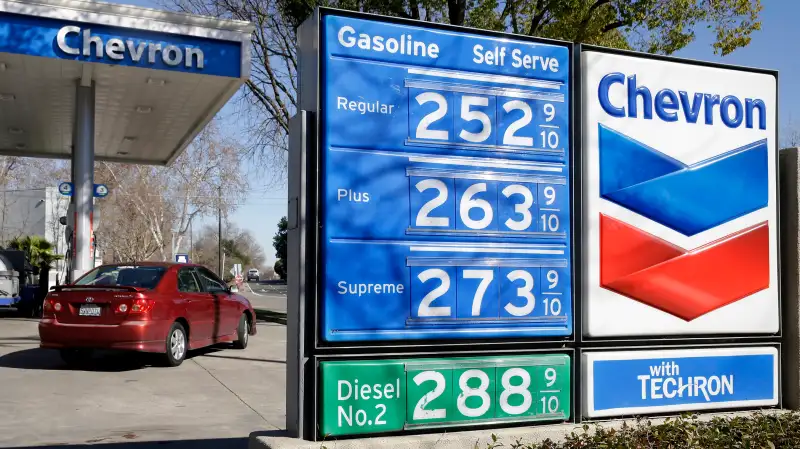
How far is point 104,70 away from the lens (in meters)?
17.1

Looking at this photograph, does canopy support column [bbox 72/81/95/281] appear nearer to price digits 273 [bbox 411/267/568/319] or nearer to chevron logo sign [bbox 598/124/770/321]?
price digits 273 [bbox 411/267/568/319]

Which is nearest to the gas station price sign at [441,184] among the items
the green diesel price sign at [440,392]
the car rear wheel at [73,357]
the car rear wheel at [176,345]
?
the green diesel price sign at [440,392]

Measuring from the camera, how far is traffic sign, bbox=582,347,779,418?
5.93m

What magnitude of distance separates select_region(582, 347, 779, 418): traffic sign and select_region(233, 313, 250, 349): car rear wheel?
10243 mm

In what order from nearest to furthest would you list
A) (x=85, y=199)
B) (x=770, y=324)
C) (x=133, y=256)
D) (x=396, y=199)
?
(x=396, y=199), (x=770, y=324), (x=85, y=199), (x=133, y=256)

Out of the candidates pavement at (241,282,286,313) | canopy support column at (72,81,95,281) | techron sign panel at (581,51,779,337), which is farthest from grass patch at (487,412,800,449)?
pavement at (241,282,286,313)

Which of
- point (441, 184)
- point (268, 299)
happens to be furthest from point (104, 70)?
point (268, 299)

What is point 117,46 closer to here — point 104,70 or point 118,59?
point 118,59

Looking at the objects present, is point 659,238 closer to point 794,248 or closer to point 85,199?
point 794,248

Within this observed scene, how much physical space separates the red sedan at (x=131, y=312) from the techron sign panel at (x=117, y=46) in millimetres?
4680

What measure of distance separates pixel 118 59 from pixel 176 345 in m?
6.30

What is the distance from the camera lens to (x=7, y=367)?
1217 cm

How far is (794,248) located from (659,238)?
132 centimetres

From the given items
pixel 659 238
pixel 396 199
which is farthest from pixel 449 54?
pixel 659 238
